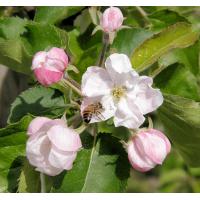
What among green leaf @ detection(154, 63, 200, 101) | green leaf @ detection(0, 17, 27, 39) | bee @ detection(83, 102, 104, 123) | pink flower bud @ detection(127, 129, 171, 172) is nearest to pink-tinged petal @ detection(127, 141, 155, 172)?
pink flower bud @ detection(127, 129, 171, 172)

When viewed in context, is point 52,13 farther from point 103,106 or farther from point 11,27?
point 103,106

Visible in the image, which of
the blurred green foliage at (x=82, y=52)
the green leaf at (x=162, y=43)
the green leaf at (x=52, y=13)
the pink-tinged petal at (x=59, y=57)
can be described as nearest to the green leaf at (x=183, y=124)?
the blurred green foliage at (x=82, y=52)

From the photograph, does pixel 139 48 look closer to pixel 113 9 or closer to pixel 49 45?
pixel 113 9

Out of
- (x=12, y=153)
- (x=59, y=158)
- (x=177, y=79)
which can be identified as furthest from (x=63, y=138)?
(x=177, y=79)

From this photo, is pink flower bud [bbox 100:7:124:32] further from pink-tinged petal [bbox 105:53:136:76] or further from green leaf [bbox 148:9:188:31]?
green leaf [bbox 148:9:188:31]

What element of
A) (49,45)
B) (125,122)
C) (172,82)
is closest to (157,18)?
(172,82)

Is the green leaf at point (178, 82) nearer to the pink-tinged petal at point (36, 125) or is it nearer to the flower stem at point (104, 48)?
the flower stem at point (104, 48)
